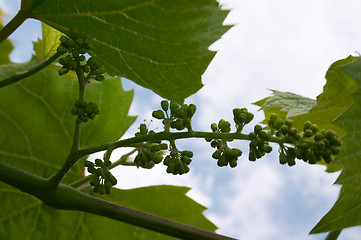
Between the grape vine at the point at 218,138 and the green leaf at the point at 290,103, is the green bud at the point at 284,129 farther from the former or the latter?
the green leaf at the point at 290,103

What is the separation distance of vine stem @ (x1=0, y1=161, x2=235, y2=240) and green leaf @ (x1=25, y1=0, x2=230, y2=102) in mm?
516

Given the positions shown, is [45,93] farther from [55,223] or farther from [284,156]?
[284,156]

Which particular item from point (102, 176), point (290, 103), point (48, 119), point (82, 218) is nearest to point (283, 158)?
point (102, 176)

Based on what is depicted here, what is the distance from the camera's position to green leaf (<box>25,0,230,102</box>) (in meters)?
1.63

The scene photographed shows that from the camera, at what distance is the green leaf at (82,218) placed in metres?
2.38

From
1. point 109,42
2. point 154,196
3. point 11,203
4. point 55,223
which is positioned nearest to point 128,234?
point 154,196

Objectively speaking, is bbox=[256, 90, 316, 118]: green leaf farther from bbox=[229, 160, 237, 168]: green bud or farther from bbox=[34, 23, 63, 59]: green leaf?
bbox=[34, 23, 63, 59]: green leaf

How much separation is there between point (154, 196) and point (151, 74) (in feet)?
2.87

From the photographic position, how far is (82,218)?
2459 mm

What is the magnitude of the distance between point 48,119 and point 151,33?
1.09 m

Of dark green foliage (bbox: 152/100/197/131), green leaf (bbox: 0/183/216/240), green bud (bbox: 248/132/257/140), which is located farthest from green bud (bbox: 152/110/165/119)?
green leaf (bbox: 0/183/216/240)

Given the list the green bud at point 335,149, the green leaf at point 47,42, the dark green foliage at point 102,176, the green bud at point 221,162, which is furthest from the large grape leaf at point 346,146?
the green leaf at point 47,42

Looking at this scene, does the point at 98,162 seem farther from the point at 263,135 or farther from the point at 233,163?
the point at 263,135

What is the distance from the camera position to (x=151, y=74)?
184 centimetres
